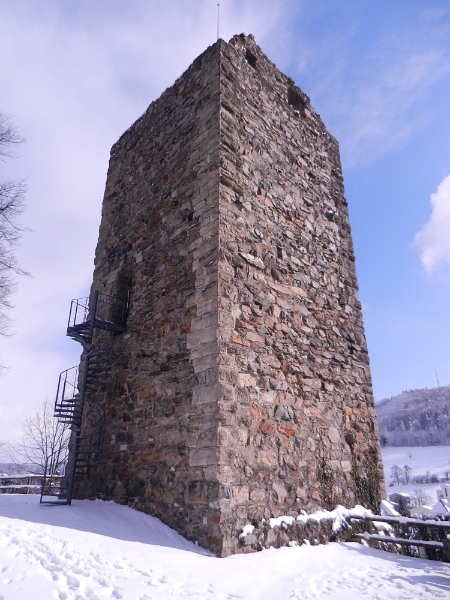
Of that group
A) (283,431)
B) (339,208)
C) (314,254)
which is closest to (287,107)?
(339,208)

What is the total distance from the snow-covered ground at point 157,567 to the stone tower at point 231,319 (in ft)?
1.44

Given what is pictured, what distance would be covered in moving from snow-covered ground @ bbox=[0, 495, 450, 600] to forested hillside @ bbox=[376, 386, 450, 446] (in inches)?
2898

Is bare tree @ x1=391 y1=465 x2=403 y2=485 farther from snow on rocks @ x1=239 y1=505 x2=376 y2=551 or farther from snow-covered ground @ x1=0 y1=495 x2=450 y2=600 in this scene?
snow-covered ground @ x1=0 y1=495 x2=450 y2=600

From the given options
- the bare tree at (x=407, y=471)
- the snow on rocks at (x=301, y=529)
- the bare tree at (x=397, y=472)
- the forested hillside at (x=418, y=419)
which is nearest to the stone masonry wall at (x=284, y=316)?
the snow on rocks at (x=301, y=529)

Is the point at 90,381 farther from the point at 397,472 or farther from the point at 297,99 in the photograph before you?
the point at 397,472

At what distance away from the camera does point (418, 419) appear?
8025cm

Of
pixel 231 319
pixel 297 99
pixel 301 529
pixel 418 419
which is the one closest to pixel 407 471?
pixel 418 419

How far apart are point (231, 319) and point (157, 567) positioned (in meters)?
2.80

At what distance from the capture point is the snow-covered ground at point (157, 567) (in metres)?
3.27

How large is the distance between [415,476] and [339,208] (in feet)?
207

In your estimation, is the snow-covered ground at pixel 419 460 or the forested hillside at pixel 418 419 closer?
the snow-covered ground at pixel 419 460

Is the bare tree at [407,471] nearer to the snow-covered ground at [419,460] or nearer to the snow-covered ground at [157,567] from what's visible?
the snow-covered ground at [419,460]

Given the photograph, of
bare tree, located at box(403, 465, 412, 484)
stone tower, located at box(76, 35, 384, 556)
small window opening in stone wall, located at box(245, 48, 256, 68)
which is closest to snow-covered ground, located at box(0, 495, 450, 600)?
stone tower, located at box(76, 35, 384, 556)

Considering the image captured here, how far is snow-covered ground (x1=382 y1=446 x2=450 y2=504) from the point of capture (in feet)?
194
